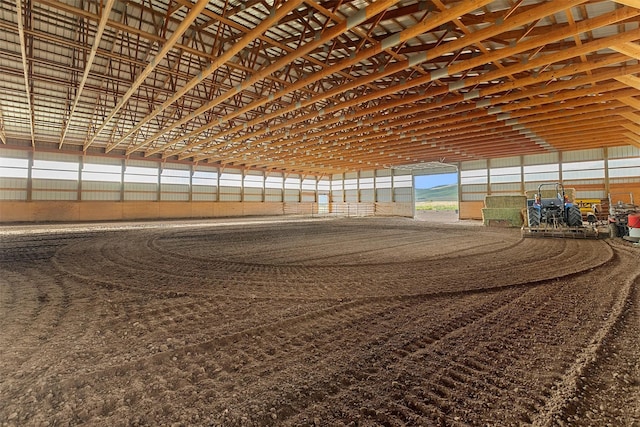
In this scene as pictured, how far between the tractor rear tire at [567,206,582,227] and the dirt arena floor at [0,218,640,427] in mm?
8137

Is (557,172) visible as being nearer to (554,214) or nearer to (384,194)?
(384,194)

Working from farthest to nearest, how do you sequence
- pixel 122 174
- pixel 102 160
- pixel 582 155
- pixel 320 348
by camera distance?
pixel 122 174
pixel 102 160
pixel 582 155
pixel 320 348

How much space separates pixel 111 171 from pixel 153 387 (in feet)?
103

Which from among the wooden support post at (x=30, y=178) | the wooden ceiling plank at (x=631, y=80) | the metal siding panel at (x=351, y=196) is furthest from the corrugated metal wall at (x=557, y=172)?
the wooden support post at (x=30, y=178)

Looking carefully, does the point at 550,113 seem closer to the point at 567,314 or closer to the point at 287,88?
the point at 287,88

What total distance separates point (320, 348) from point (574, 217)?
1503 centimetres

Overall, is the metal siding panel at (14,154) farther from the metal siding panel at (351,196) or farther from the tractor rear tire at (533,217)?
the tractor rear tire at (533,217)

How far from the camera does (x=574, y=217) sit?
12.7 meters

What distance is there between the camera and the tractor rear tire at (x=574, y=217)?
1260 centimetres

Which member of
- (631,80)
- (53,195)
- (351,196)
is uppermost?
(631,80)

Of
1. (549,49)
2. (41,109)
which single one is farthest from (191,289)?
(41,109)

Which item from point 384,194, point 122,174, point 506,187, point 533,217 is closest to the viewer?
point 533,217

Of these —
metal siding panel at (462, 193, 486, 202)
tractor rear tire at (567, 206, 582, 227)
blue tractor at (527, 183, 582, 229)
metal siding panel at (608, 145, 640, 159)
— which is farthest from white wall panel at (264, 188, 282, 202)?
metal siding panel at (608, 145, 640, 159)

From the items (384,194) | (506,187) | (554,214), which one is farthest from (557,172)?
(554,214)
